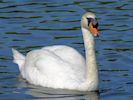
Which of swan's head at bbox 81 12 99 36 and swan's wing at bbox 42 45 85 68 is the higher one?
swan's head at bbox 81 12 99 36

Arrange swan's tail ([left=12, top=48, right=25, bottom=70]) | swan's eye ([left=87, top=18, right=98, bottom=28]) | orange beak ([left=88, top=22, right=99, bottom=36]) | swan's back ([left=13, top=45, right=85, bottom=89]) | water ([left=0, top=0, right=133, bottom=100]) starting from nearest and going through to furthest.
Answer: orange beak ([left=88, top=22, right=99, bottom=36]), swan's eye ([left=87, top=18, right=98, bottom=28]), water ([left=0, top=0, right=133, bottom=100]), swan's back ([left=13, top=45, right=85, bottom=89]), swan's tail ([left=12, top=48, right=25, bottom=70])

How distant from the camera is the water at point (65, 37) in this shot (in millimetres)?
15227

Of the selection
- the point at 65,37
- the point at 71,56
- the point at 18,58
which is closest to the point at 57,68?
the point at 71,56

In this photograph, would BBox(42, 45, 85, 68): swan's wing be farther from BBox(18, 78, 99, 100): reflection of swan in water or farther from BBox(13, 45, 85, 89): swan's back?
BBox(18, 78, 99, 100): reflection of swan in water

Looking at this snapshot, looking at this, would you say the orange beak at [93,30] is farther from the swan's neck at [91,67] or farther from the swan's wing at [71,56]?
the swan's wing at [71,56]

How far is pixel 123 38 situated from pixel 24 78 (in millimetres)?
2961

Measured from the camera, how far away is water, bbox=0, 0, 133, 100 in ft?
50.0

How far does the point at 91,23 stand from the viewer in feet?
48.8

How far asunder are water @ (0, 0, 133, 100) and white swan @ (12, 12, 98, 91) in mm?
168

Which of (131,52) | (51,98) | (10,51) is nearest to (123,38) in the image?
(131,52)

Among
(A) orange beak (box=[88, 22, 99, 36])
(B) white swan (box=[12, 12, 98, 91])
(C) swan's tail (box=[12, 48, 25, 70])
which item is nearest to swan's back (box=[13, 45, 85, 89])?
(B) white swan (box=[12, 12, 98, 91])

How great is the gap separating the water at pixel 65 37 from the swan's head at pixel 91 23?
1.21 m

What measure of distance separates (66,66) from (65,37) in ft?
10.0

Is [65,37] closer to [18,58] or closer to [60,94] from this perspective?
[18,58]
